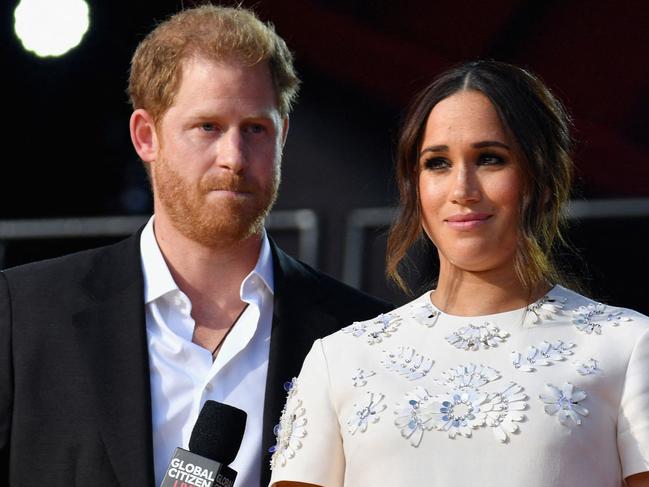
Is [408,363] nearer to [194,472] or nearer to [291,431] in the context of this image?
[291,431]

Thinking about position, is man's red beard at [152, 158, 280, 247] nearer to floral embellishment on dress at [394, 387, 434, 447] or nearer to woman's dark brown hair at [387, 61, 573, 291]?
woman's dark brown hair at [387, 61, 573, 291]

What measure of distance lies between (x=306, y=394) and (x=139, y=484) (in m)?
0.65

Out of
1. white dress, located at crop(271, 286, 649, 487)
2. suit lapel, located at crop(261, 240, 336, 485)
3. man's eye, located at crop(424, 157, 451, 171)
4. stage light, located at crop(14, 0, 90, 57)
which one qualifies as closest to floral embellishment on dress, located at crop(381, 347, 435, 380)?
white dress, located at crop(271, 286, 649, 487)

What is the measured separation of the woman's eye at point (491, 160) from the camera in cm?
266

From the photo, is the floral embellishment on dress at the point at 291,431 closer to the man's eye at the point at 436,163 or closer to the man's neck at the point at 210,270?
the man's eye at the point at 436,163

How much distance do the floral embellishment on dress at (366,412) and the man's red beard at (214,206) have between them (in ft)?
3.21

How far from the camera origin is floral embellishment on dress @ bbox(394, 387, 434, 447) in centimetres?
253

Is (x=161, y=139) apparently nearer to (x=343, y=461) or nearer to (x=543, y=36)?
(x=343, y=461)

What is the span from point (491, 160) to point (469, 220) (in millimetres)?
134

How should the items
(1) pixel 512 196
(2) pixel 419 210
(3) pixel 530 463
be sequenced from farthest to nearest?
1. (2) pixel 419 210
2. (1) pixel 512 196
3. (3) pixel 530 463

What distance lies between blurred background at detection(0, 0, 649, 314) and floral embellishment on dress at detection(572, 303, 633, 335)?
4.97 feet

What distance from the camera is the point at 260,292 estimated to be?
3.62m

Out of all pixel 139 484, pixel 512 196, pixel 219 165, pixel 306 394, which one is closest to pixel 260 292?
pixel 219 165

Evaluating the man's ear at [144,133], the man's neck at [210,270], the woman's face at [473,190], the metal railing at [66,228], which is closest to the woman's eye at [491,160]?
the woman's face at [473,190]
